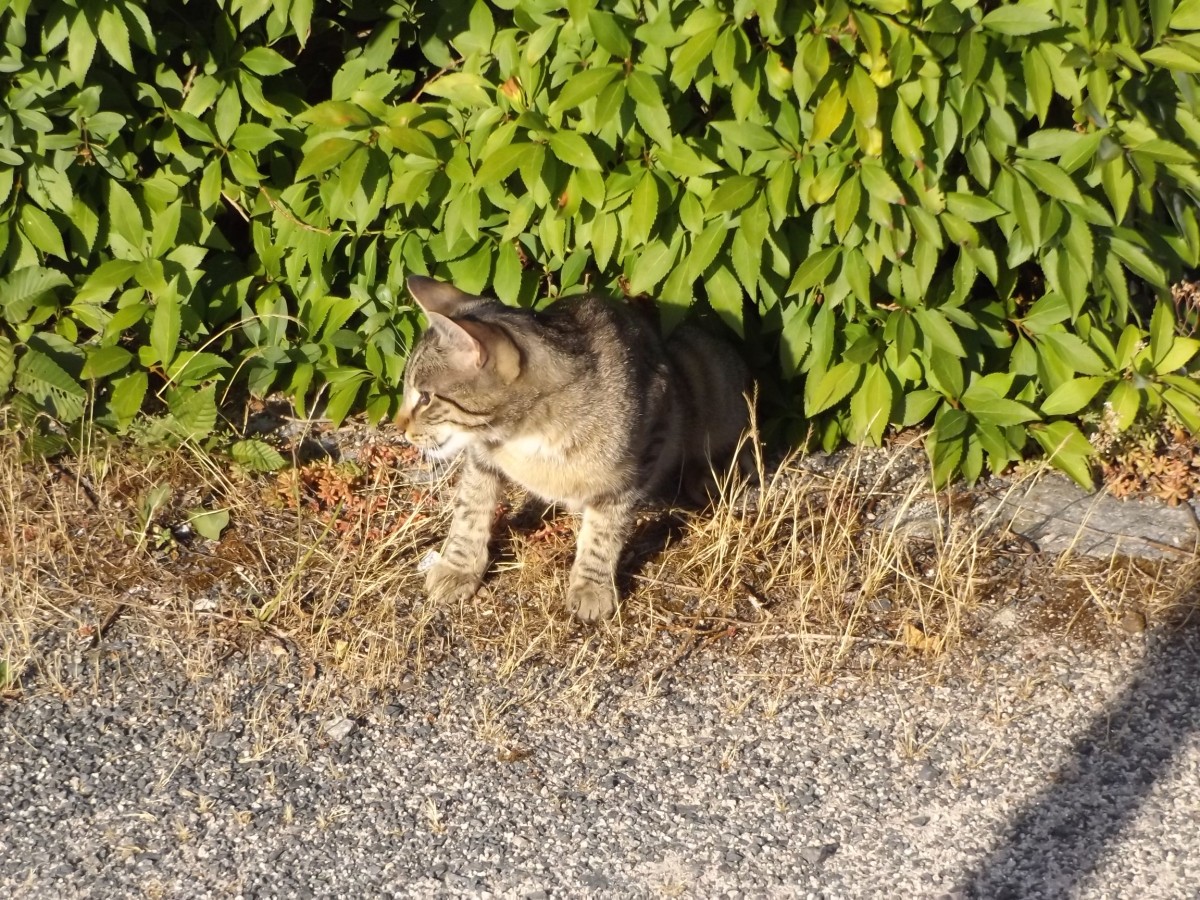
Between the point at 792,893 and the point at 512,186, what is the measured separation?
102 inches

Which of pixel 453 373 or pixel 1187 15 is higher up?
pixel 1187 15

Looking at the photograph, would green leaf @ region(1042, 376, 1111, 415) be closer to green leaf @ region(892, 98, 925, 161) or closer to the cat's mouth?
green leaf @ region(892, 98, 925, 161)

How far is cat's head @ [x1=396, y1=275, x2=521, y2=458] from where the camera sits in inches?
162

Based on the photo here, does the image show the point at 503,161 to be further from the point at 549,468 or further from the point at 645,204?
the point at 549,468

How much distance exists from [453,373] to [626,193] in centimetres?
84

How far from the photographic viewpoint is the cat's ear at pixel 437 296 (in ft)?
14.4

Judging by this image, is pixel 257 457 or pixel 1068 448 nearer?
pixel 1068 448

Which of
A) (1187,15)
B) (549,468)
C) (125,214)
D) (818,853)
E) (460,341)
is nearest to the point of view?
(818,853)

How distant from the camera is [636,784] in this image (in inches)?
145

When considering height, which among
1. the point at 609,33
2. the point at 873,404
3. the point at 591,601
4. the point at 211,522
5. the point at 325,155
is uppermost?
the point at 609,33

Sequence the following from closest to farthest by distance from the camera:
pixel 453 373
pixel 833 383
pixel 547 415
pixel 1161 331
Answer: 1. pixel 453 373
2. pixel 547 415
3. pixel 1161 331
4. pixel 833 383

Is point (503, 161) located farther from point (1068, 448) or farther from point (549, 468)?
point (1068, 448)

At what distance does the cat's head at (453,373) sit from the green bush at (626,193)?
322 millimetres

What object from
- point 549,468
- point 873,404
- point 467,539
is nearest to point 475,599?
point 467,539
